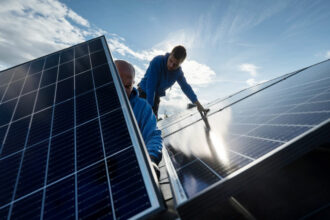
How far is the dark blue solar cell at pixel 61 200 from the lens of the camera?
1.68m

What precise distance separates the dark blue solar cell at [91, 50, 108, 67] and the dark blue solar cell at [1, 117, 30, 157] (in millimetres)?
1900

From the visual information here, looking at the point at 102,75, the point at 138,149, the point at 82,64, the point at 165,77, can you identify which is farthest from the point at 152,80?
the point at 138,149

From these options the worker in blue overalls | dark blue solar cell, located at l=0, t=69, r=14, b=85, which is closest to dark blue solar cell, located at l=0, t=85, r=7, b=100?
dark blue solar cell, located at l=0, t=69, r=14, b=85

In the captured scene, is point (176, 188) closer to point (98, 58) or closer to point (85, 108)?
point (85, 108)

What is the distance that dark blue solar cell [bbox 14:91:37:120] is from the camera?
138 inches

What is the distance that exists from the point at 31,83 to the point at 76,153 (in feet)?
12.1

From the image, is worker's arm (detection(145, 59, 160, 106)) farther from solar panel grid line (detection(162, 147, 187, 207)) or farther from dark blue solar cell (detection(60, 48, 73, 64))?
solar panel grid line (detection(162, 147, 187, 207))

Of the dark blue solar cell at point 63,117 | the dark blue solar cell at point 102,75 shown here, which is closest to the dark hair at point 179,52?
the dark blue solar cell at point 102,75

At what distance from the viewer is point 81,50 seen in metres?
5.19

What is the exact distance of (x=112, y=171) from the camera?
6.18 ft

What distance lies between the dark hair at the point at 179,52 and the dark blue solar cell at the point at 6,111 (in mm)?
4587

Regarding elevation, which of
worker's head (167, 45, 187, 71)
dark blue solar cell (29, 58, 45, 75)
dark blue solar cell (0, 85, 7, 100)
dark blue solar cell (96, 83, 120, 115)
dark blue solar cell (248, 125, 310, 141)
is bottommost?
dark blue solar cell (248, 125, 310, 141)

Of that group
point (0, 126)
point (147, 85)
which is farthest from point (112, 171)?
point (147, 85)

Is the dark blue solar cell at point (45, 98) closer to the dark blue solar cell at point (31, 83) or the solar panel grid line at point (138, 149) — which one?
the dark blue solar cell at point (31, 83)
